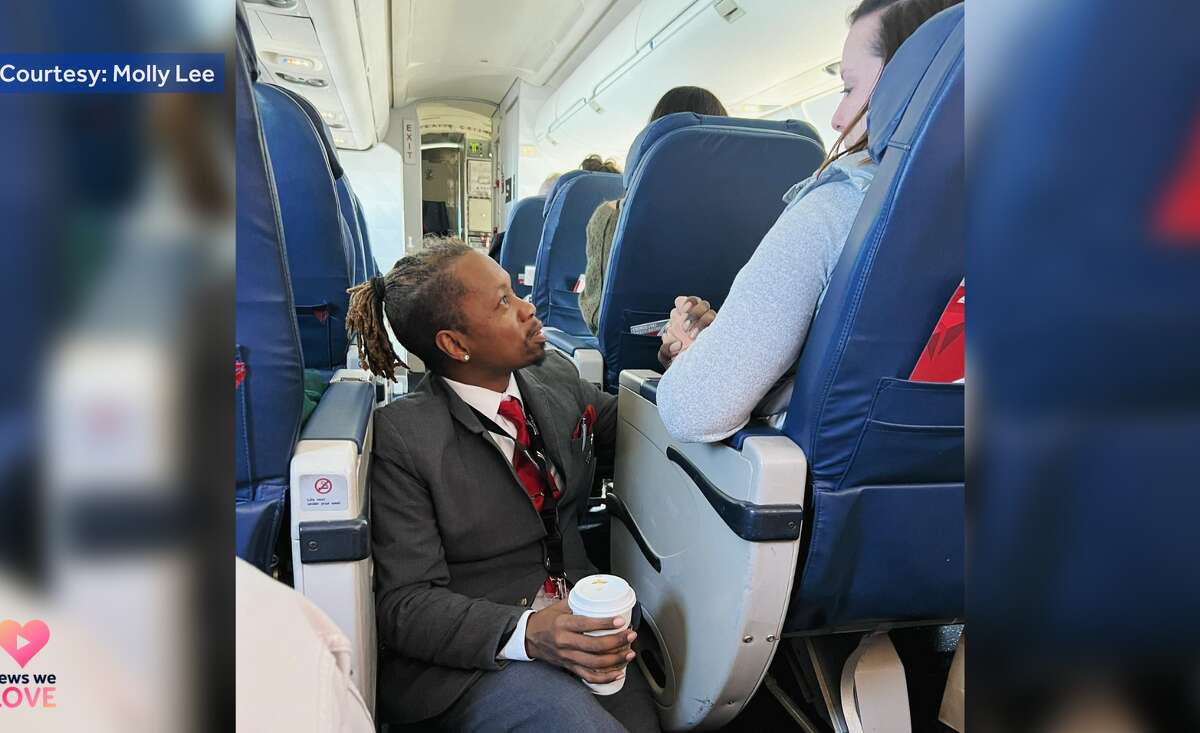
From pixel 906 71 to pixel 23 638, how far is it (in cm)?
106

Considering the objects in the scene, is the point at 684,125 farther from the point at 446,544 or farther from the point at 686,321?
the point at 446,544

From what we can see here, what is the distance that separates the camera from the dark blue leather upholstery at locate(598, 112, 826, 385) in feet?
6.57

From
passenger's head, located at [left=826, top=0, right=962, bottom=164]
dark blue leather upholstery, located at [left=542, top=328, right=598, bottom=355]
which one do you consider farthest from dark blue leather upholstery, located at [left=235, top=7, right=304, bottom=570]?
dark blue leather upholstery, located at [left=542, top=328, right=598, bottom=355]

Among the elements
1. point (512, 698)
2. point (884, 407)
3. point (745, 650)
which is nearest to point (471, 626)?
point (512, 698)

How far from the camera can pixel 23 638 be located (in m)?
0.30

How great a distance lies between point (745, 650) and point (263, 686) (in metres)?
0.94

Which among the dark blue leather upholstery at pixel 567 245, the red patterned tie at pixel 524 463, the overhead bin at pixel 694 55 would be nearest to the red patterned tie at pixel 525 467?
the red patterned tie at pixel 524 463

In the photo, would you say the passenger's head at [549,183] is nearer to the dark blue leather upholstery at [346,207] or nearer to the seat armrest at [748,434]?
the dark blue leather upholstery at [346,207]

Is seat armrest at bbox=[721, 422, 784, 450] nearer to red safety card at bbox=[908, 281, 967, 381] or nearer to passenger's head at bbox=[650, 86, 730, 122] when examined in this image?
red safety card at bbox=[908, 281, 967, 381]

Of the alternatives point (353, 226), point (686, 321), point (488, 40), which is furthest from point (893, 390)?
point (488, 40)

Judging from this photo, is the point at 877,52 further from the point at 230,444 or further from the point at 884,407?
the point at 230,444

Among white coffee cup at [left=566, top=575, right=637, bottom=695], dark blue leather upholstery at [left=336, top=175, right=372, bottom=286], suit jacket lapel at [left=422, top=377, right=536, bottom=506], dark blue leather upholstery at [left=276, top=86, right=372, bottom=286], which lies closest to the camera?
white coffee cup at [left=566, top=575, right=637, bottom=695]

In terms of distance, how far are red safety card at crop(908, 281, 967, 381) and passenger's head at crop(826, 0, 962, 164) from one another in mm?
355

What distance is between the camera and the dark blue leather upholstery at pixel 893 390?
90 centimetres
